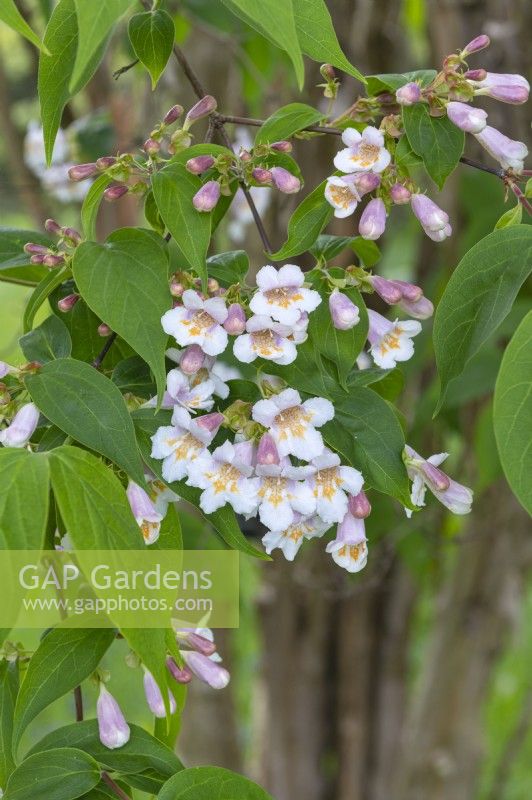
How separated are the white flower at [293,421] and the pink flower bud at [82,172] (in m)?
0.20

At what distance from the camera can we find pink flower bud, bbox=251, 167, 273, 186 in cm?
61

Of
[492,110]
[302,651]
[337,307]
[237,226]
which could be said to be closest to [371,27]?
[492,110]

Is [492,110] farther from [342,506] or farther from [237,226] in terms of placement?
[342,506]

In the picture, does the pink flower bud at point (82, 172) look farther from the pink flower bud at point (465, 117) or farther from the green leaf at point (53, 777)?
the green leaf at point (53, 777)

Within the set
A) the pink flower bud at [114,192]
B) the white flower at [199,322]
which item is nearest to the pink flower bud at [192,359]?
the white flower at [199,322]

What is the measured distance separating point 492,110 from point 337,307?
114 cm

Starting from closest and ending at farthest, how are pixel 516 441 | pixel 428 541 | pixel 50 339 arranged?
Result: pixel 516 441 < pixel 50 339 < pixel 428 541

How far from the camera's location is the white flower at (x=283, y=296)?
56cm

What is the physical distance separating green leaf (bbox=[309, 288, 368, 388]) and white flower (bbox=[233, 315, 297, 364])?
0.11 feet

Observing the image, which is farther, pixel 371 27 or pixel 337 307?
pixel 371 27

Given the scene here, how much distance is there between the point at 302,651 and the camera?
1846 mm

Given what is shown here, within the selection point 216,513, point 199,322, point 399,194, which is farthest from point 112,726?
point 399,194

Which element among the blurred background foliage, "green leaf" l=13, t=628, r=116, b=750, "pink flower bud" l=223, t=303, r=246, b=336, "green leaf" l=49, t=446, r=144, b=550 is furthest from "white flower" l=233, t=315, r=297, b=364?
the blurred background foliage

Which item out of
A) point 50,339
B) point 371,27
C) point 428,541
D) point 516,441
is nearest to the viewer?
point 516,441
